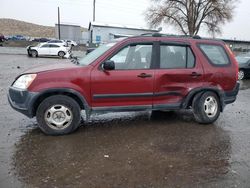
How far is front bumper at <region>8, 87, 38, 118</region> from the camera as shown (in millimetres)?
5496

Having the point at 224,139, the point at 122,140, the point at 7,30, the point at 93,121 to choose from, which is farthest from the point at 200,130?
the point at 7,30

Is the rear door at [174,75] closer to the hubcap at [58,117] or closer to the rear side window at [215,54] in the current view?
the rear side window at [215,54]

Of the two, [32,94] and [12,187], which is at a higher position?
[32,94]

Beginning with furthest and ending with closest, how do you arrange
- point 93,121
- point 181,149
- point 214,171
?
1. point 93,121
2. point 181,149
3. point 214,171

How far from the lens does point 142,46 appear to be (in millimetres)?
6289

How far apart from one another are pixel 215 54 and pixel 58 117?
3.57m

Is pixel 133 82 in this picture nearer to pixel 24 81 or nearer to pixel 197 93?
pixel 197 93

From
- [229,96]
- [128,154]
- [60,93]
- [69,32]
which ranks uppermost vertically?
[69,32]

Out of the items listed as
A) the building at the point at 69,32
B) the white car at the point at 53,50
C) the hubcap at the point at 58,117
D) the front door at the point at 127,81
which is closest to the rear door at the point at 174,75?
the front door at the point at 127,81

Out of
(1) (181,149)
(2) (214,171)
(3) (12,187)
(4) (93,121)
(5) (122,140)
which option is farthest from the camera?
(4) (93,121)

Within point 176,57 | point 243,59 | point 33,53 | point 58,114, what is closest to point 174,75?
point 176,57

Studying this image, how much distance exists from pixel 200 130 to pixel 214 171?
200 cm

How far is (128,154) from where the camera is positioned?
4.88m

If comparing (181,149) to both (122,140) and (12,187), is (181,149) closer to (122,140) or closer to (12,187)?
(122,140)
